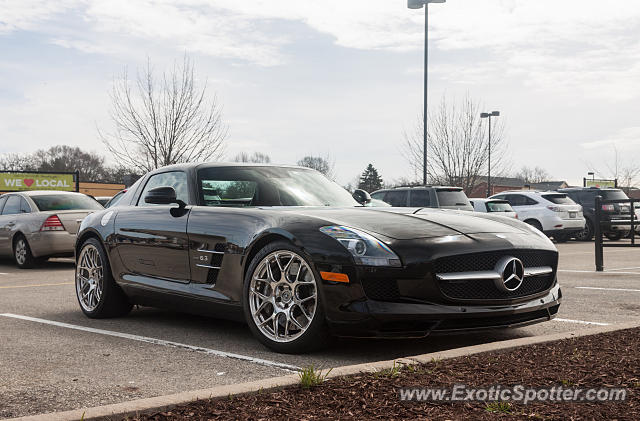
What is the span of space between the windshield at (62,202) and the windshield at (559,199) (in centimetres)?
1490

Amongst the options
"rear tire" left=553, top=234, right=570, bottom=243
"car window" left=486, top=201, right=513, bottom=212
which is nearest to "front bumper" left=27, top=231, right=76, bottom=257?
"car window" left=486, top=201, right=513, bottom=212

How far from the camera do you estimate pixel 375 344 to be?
5.31m

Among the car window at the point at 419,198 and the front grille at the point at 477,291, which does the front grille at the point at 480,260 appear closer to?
the front grille at the point at 477,291

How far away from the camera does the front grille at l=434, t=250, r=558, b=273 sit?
4.72 metres

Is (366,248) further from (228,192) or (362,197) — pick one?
(362,197)

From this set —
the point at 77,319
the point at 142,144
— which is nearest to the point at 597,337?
the point at 77,319

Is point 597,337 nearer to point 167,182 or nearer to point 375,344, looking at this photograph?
point 375,344

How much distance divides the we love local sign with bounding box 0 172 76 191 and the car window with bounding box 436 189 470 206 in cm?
2479

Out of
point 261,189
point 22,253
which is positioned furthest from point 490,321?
point 22,253

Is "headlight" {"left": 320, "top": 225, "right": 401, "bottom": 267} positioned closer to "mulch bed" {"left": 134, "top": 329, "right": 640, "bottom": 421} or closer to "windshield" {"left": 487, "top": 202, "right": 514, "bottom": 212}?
"mulch bed" {"left": 134, "top": 329, "right": 640, "bottom": 421}

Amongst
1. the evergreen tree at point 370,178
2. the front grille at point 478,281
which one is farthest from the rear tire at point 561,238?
the evergreen tree at point 370,178

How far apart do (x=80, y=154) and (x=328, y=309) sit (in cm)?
8915

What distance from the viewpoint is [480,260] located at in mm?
4852

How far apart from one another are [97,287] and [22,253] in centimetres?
757
